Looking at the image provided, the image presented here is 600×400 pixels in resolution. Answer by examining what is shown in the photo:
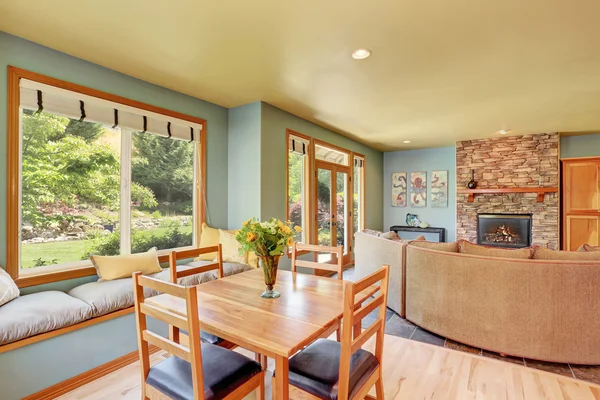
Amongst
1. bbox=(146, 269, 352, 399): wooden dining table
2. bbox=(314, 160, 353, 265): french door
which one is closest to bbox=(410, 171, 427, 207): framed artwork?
bbox=(314, 160, 353, 265): french door

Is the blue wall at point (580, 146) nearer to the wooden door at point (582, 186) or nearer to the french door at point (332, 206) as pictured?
the wooden door at point (582, 186)

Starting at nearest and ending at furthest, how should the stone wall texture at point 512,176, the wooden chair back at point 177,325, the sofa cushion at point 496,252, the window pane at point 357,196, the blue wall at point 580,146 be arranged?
the wooden chair back at point 177,325 → the sofa cushion at point 496,252 → the blue wall at point 580,146 → the stone wall texture at point 512,176 → the window pane at point 357,196

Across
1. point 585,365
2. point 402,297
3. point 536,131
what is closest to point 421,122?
point 536,131

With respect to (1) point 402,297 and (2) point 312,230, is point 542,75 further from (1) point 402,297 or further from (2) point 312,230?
(2) point 312,230

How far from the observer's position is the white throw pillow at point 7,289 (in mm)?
2143

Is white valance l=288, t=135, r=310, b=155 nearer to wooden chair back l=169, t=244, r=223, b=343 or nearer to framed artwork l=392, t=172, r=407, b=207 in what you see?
wooden chair back l=169, t=244, r=223, b=343

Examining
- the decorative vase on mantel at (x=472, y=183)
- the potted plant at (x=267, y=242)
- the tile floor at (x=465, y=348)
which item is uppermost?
the decorative vase on mantel at (x=472, y=183)

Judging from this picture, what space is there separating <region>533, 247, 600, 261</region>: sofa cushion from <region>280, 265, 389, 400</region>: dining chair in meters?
1.88

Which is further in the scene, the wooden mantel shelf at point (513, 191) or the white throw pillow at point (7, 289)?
the wooden mantel shelf at point (513, 191)

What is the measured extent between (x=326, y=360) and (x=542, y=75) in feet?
11.0

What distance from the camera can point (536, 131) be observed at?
5598mm

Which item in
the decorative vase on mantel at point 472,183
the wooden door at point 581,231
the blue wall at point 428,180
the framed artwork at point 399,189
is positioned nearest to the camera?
the wooden door at point 581,231

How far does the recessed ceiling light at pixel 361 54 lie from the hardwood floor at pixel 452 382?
258cm

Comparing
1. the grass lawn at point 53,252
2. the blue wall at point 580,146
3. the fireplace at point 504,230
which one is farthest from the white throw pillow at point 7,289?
the blue wall at point 580,146
